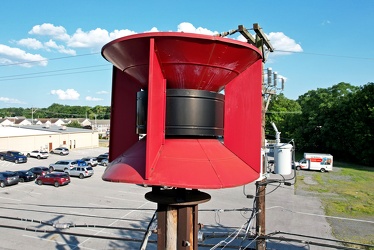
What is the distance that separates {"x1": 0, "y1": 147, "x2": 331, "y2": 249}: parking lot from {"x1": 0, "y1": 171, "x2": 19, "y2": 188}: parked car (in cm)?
43

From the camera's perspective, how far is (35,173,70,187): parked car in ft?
76.8

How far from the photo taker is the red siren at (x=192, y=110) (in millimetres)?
2246

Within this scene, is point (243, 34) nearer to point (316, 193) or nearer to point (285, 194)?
point (285, 194)

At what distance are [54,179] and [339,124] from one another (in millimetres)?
39856

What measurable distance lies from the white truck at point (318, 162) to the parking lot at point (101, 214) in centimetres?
1213

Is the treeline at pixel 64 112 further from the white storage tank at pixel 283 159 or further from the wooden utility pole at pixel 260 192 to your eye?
the white storage tank at pixel 283 159

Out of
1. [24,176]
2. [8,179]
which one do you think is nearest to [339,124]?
[24,176]

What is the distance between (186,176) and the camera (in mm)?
2289

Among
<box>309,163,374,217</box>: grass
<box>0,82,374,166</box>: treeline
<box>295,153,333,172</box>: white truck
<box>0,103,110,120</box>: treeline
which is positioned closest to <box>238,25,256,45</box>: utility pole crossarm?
<box>309,163,374,217</box>: grass

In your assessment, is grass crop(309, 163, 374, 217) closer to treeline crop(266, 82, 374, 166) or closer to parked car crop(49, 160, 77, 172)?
treeline crop(266, 82, 374, 166)

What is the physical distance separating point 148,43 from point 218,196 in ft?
64.5

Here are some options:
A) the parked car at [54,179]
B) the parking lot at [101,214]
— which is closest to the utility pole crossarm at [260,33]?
the parking lot at [101,214]

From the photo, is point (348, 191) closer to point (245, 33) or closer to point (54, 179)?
point (245, 33)

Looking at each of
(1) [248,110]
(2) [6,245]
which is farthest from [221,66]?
(2) [6,245]
